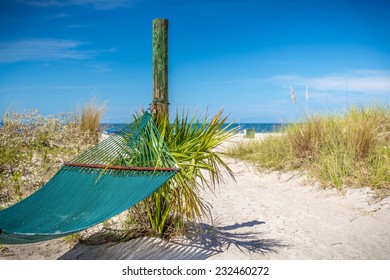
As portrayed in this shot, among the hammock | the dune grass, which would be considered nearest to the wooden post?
the hammock

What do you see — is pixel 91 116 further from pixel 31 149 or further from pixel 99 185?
pixel 99 185

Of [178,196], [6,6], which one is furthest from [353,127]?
[6,6]

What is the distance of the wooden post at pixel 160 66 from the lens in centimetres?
287

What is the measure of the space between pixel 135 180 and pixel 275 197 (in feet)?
7.56

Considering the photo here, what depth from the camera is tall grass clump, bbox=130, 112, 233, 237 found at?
2523mm

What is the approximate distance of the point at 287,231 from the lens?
322 centimetres

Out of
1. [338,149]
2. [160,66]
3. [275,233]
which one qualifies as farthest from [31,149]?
[338,149]

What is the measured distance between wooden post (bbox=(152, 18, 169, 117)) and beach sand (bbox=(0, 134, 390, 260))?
3.20 feet

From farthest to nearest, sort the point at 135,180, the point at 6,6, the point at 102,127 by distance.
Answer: the point at 102,127, the point at 6,6, the point at 135,180

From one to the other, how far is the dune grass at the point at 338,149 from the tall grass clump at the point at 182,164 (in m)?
1.95

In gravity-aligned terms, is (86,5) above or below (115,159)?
above

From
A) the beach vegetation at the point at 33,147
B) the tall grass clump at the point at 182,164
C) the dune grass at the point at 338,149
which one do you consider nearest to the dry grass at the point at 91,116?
the beach vegetation at the point at 33,147
